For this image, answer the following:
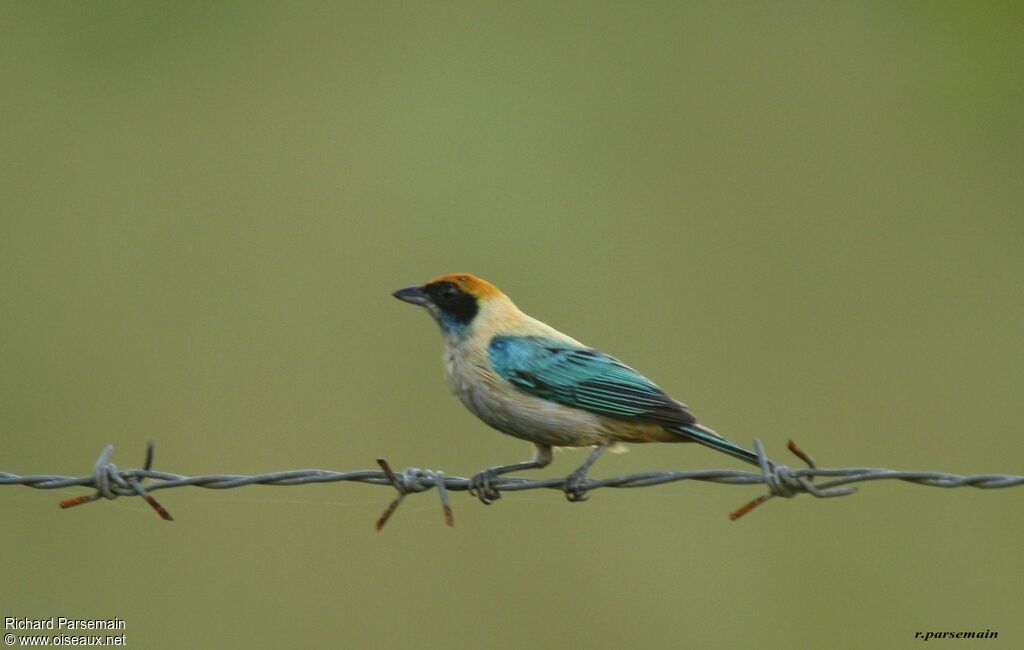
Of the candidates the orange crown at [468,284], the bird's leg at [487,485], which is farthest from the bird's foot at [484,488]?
the orange crown at [468,284]

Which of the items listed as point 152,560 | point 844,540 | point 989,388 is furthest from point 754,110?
point 152,560

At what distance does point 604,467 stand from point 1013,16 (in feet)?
38.2

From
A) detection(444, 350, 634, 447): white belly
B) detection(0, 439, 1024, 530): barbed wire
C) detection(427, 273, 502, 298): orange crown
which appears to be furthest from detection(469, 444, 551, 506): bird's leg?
detection(427, 273, 502, 298): orange crown

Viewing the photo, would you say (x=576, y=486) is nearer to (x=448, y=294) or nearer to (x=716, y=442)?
(x=716, y=442)

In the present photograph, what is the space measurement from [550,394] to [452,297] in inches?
37.9

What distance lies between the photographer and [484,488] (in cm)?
614

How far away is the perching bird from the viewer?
20.8ft

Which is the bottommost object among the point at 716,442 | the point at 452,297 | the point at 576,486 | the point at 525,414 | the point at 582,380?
the point at 576,486

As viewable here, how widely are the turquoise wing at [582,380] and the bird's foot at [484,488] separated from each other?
60cm

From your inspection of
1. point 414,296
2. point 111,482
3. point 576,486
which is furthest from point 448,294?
point 111,482

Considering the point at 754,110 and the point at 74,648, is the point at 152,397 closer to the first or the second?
the point at 74,648

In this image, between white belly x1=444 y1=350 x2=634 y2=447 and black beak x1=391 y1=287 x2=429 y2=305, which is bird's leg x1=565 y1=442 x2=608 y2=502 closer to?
white belly x1=444 y1=350 x2=634 y2=447

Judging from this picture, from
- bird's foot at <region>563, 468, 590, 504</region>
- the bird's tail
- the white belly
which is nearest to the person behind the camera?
bird's foot at <region>563, 468, 590, 504</region>

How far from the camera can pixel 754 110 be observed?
16531 mm
